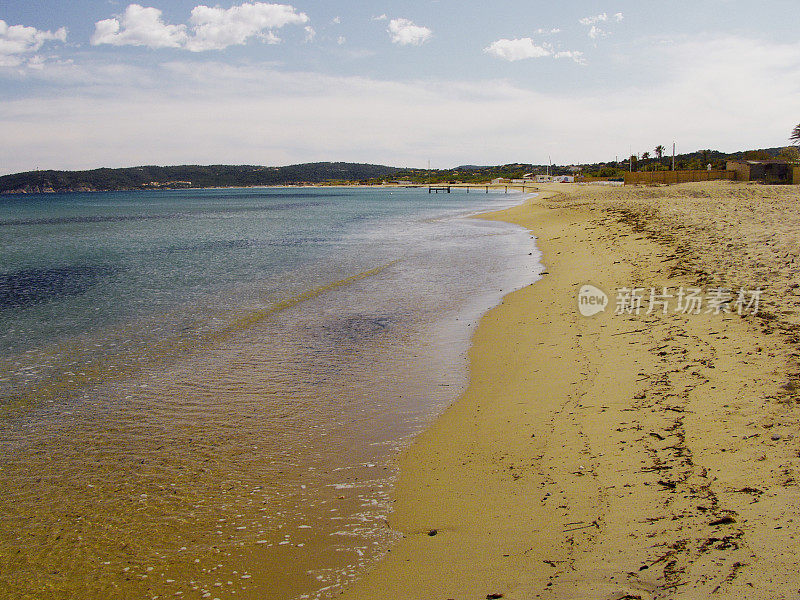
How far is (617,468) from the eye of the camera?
5.26 metres

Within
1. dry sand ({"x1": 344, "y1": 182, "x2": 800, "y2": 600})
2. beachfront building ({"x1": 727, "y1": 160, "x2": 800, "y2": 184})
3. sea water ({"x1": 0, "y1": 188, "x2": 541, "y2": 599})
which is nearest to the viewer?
dry sand ({"x1": 344, "y1": 182, "x2": 800, "y2": 600})

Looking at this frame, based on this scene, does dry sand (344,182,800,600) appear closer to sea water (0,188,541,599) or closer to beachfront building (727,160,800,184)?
sea water (0,188,541,599)

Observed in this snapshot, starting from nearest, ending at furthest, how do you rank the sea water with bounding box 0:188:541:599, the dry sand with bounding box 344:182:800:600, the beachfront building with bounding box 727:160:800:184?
1. the dry sand with bounding box 344:182:800:600
2. the sea water with bounding box 0:188:541:599
3. the beachfront building with bounding box 727:160:800:184

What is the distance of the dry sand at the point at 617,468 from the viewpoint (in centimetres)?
379

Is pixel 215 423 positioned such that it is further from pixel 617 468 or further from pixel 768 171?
pixel 768 171

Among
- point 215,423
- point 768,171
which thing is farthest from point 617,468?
point 768,171

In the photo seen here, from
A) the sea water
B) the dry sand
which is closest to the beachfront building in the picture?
the sea water

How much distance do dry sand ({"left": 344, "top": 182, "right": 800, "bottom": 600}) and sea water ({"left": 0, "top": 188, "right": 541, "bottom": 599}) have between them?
2.03 feet

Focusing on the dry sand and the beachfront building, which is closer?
the dry sand

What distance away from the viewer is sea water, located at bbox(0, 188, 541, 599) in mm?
4719

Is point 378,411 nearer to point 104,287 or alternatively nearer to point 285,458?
point 285,458

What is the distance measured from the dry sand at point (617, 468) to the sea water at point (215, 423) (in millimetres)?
618

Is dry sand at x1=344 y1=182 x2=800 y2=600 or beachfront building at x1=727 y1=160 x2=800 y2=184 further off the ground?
beachfront building at x1=727 y1=160 x2=800 y2=184

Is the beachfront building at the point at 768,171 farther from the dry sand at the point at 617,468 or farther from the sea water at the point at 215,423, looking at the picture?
the dry sand at the point at 617,468
